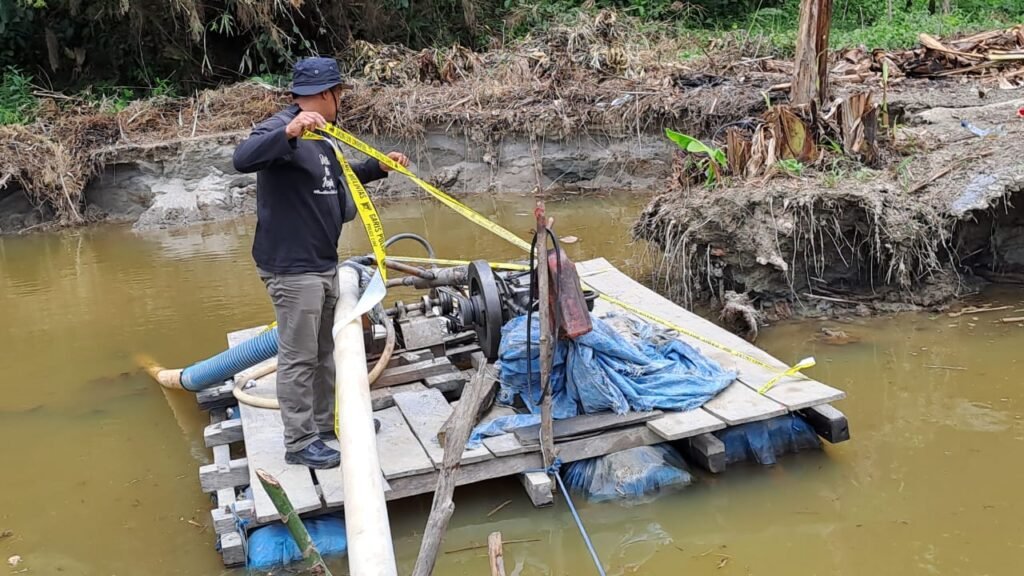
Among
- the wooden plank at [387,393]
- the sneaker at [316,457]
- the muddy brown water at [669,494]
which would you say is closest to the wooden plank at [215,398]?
the muddy brown water at [669,494]

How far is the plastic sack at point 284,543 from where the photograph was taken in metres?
3.73

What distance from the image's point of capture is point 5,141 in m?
10.9

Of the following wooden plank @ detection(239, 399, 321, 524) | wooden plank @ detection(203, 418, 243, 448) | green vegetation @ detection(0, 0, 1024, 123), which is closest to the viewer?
wooden plank @ detection(239, 399, 321, 524)

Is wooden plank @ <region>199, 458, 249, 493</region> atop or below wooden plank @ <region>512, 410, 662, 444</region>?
below

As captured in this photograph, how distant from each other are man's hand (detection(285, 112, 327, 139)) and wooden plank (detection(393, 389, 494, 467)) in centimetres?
152

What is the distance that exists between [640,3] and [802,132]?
9988 millimetres

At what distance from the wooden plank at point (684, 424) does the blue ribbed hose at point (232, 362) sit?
6.79 feet

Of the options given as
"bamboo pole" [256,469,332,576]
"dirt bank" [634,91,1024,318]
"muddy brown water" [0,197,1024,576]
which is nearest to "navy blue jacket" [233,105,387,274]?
"muddy brown water" [0,197,1024,576]

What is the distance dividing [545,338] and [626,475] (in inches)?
31.5

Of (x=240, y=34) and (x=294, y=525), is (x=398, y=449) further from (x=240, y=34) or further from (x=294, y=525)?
(x=240, y=34)

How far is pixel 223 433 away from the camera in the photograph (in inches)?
180

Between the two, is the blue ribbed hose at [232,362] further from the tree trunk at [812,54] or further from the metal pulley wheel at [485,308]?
the tree trunk at [812,54]

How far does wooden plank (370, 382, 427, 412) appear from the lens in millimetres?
4668

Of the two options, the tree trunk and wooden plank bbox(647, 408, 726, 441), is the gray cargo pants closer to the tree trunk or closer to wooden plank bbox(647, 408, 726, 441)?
wooden plank bbox(647, 408, 726, 441)
